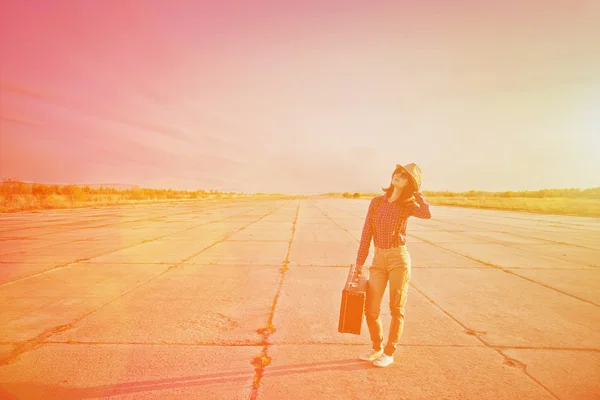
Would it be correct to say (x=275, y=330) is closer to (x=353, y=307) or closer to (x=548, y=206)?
(x=353, y=307)

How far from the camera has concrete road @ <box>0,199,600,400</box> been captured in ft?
10.7

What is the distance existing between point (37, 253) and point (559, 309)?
12475 mm

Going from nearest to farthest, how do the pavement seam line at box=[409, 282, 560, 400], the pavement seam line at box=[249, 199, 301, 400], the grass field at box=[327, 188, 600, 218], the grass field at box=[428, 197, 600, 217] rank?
1. the pavement seam line at box=[249, 199, 301, 400]
2. the pavement seam line at box=[409, 282, 560, 400]
3. the grass field at box=[428, 197, 600, 217]
4. the grass field at box=[327, 188, 600, 218]

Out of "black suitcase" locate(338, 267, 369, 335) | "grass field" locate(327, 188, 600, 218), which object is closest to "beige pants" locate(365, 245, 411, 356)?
"black suitcase" locate(338, 267, 369, 335)

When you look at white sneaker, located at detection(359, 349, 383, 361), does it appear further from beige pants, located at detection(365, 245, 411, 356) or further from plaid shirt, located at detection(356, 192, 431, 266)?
plaid shirt, located at detection(356, 192, 431, 266)

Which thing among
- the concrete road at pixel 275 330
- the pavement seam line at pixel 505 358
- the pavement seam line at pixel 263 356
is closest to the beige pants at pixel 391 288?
the concrete road at pixel 275 330

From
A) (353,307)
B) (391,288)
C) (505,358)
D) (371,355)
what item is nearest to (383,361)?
(371,355)

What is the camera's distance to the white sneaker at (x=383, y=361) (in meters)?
3.62

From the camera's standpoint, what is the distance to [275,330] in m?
4.56

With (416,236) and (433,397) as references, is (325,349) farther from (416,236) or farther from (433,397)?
(416,236)

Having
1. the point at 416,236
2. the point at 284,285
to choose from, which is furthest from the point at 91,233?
the point at 416,236

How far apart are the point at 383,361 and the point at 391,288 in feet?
2.60

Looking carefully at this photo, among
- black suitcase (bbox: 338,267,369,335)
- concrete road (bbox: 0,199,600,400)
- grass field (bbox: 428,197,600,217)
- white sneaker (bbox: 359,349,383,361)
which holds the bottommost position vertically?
concrete road (bbox: 0,199,600,400)

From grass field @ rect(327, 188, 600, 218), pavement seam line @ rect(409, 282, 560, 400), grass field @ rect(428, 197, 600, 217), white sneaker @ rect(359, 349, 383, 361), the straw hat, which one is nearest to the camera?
pavement seam line @ rect(409, 282, 560, 400)
